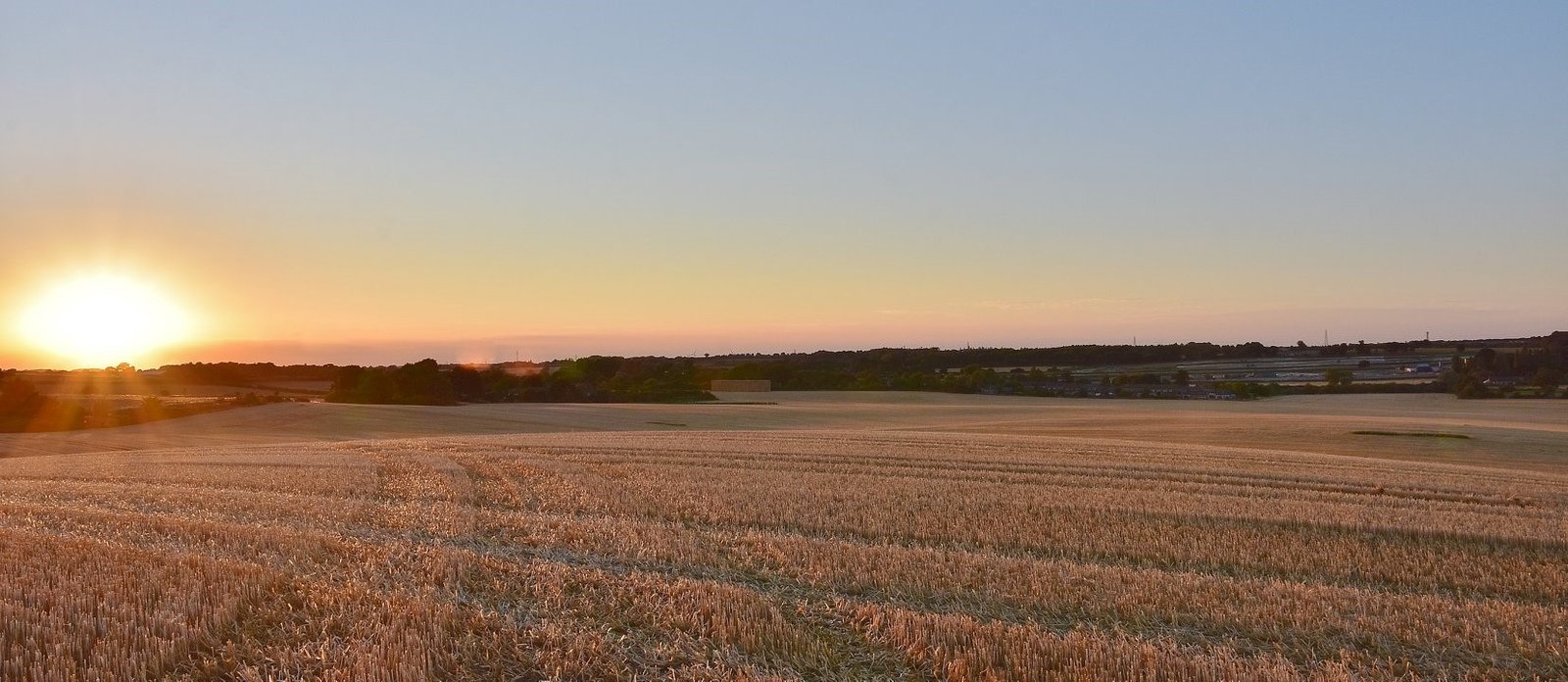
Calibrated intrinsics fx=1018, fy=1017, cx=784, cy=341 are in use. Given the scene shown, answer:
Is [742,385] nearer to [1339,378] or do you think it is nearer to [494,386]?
[494,386]

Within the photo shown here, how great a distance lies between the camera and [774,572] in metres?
8.30

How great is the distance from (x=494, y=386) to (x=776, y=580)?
6808cm

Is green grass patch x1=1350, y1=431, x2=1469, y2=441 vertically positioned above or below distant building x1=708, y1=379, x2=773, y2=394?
below

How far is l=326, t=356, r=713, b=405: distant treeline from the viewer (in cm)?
6794

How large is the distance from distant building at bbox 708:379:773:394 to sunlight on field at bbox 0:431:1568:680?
6874cm

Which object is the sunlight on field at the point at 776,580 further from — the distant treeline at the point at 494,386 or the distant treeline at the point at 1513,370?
the distant treeline at the point at 1513,370

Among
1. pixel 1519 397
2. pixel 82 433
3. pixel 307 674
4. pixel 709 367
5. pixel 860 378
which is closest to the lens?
pixel 307 674

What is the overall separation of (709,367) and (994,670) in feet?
308

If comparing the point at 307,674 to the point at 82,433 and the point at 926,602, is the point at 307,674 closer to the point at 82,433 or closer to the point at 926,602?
the point at 926,602

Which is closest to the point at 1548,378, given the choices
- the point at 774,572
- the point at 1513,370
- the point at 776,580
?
the point at 1513,370

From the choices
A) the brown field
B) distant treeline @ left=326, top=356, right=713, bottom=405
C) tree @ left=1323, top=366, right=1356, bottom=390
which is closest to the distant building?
distant treeline @ left=326, top=356, right=713, bottom=405

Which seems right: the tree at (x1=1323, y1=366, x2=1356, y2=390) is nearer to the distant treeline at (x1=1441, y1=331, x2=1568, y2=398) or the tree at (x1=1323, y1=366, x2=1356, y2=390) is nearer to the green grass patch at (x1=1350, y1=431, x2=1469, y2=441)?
the distant treeline at (x1=1441, y1=331, x2=1568, y2=398)

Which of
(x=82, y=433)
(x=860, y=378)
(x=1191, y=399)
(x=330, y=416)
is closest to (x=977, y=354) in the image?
(x=860, y=378)

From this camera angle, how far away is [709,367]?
99.2m
